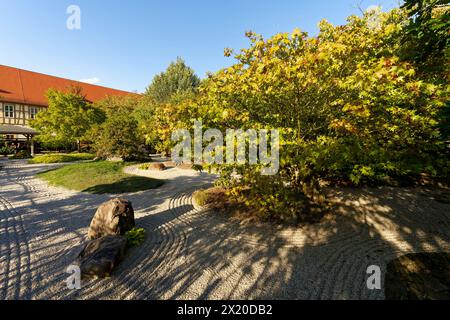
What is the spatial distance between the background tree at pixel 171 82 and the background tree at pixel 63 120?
12.0 m

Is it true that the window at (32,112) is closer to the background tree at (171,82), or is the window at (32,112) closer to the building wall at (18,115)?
the building wall at (18,115)

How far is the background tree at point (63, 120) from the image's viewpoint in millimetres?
22703

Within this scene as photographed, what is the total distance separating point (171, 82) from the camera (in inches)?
1369

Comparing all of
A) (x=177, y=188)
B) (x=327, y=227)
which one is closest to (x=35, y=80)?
(x=177, y=188)

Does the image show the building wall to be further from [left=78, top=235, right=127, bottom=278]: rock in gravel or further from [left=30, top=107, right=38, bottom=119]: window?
[left=78, top=235, right=127, bottom=278]: rock in gravel

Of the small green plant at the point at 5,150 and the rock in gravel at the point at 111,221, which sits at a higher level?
the small green plant at the point at 5,150

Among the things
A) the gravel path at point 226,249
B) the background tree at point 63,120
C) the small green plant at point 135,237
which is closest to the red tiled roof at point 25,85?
the background tree at point 63,120

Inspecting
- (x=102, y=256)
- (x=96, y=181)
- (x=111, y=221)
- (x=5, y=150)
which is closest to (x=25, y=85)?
(x=5, y=150)

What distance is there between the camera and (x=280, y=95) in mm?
4355

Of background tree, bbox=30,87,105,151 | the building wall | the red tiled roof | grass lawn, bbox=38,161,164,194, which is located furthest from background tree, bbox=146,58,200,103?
grass lawn, bbox=38,161,164,194

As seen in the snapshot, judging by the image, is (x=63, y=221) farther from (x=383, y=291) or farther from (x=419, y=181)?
(x=419, y=181)

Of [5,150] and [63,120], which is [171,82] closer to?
[63,120]

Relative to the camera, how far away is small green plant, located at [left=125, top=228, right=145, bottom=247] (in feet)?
16.2
